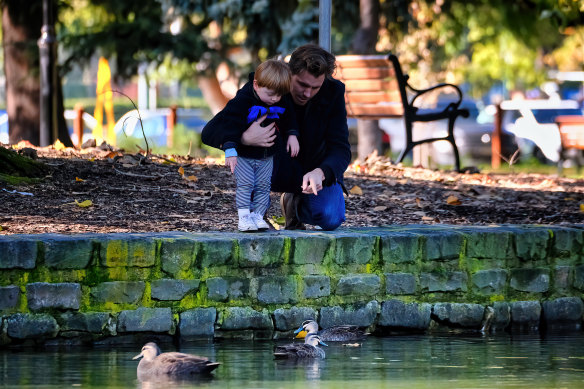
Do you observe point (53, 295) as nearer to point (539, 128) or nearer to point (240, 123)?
point (240, 123)

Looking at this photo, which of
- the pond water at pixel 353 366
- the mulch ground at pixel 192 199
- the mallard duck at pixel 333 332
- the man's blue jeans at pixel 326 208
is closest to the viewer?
the pond water at pixel 353 366

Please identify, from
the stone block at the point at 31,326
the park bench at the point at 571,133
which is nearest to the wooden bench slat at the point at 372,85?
the park bench at the point at 571,133

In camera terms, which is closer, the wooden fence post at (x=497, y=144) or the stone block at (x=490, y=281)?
the stone block at (x=490, y=281)

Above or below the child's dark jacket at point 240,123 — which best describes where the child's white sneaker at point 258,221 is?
below

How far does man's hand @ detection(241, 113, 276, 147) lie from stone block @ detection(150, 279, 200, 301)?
0.91 metres

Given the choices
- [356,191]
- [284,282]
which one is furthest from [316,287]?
[356,191]

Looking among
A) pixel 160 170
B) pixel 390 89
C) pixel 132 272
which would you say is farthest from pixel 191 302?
pixel 390 89

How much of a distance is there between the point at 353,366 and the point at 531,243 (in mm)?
2261

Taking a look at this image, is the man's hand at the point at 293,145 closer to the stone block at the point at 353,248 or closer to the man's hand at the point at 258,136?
the man's hand at the point at 258,136

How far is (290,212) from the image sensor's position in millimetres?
7660

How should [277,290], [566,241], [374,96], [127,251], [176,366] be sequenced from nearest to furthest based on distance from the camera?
1. [176,366]
2. [127,251]
3. [277,290]
4. [566,241]
5. [374,96]

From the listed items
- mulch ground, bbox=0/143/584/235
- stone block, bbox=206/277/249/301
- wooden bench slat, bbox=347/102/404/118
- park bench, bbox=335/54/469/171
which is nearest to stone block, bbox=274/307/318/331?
stone block, bbox=206/277/249/301

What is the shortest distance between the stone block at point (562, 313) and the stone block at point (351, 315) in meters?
1.31

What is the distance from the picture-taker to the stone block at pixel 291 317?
6828 millimetres
